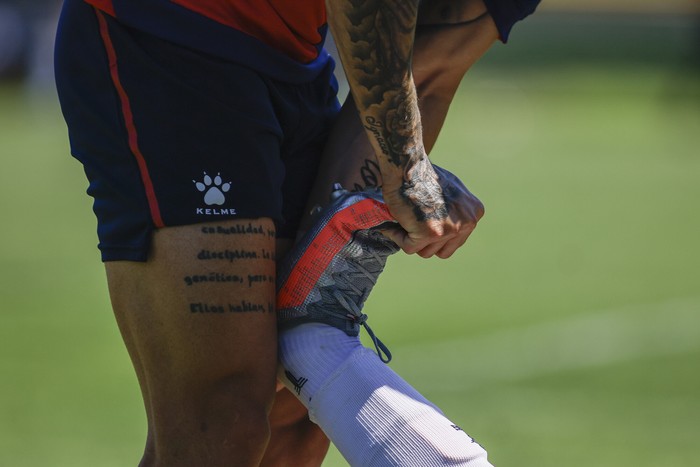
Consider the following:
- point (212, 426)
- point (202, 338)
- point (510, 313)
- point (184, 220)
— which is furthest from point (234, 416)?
point (510, 313)

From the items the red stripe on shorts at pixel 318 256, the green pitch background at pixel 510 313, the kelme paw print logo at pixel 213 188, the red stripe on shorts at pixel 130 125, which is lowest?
the green pitch background at pixel 510 313

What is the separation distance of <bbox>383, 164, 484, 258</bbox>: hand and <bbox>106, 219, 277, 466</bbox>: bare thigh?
30cm

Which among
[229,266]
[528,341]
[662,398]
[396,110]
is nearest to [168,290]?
[229,266]

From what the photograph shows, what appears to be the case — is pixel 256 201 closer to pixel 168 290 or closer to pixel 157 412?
pixel 168 290

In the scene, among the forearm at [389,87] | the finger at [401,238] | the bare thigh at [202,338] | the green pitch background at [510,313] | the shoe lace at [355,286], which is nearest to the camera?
the forearm at [389,87]

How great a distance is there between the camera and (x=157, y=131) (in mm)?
2145

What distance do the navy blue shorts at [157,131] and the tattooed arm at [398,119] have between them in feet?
0.82

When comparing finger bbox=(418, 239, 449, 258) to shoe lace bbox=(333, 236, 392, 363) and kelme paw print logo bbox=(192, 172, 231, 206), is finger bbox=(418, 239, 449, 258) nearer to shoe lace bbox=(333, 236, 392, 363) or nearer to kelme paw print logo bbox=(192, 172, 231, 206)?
shoe lace bbox=(333, 236, 392, 363)

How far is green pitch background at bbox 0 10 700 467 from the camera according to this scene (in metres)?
3.98

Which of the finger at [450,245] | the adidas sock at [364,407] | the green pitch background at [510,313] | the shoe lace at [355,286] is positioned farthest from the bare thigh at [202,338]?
the green pitch background at [510,313]

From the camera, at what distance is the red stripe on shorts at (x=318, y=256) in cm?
234

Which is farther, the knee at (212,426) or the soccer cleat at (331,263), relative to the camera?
the soccer cleat at (331,263)

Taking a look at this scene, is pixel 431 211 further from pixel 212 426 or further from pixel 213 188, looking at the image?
pixel 212 426

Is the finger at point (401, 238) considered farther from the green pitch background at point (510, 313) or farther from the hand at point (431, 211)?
the green pitch background at point (510, 313)
